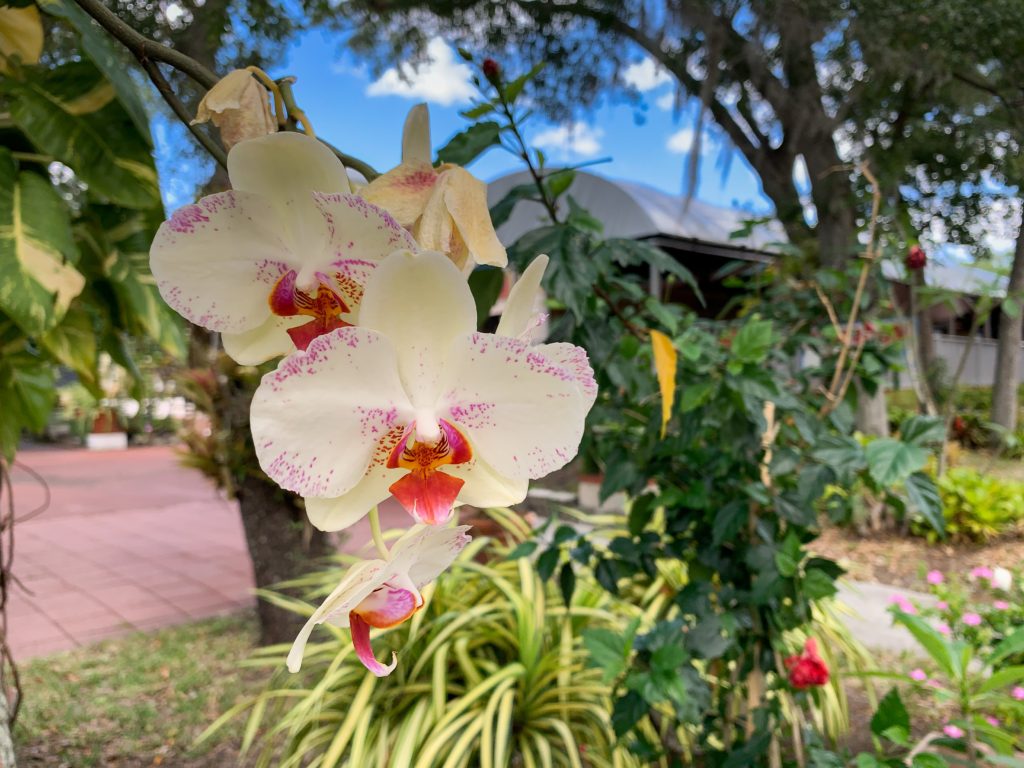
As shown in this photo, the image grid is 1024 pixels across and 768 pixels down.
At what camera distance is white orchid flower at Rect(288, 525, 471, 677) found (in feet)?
0.86

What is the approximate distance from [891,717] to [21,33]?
150 centimetres

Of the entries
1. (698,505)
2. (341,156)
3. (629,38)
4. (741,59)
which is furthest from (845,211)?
(341,156)

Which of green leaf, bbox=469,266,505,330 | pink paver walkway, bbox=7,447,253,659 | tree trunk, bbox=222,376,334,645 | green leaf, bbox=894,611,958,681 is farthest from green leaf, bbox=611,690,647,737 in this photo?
pink paver walkway, bbox=7,447,253,659

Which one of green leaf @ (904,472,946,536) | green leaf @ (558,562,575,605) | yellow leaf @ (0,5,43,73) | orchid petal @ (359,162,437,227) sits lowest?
green leaf @ (558,562,575,605)

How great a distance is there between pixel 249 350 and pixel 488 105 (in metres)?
0.63

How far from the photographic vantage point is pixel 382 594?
0.27 m

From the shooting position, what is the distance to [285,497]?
104 inches

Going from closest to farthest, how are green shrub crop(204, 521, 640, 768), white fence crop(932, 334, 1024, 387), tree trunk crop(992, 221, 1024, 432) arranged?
green shrub crop(204, 521, 640, 768) < tree trunk crop(992, 221, 1024, 432) < white fence crop(932, 334, 1024, 387)

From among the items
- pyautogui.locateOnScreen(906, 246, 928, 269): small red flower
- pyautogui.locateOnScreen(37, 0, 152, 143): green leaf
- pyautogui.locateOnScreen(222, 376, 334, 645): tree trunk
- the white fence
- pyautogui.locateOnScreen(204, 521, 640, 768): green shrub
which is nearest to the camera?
pyautogui.locateOnScreen(37, 0, 152, 143): green leaf

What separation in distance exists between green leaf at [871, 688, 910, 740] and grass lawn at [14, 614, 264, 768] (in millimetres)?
1714

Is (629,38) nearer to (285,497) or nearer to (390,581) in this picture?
(285,497)

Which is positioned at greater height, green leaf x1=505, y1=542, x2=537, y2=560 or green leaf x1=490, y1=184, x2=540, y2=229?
green leaf x1=490, y1=184, x2=540, y2=229

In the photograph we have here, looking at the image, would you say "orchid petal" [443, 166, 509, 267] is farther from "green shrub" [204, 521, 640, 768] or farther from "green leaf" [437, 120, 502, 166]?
"green shrub" [204, 521, 640, 768]

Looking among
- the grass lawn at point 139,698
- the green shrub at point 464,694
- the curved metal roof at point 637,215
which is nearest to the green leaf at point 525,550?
the green shrub at point 464,694
